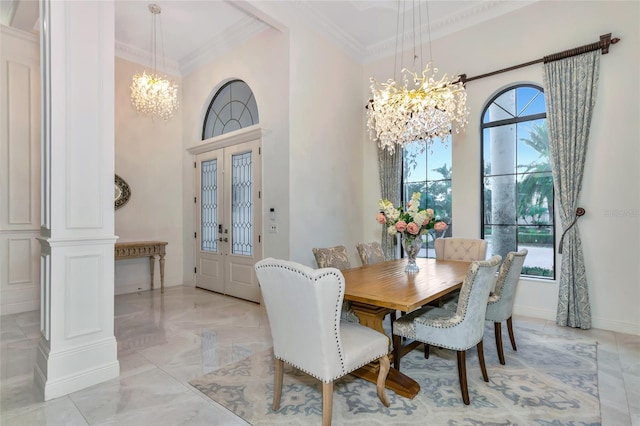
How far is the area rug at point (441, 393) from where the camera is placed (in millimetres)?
2145

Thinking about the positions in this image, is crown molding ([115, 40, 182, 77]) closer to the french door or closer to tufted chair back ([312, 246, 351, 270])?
the french door

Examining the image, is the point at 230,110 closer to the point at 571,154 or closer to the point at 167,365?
the point at 167,365

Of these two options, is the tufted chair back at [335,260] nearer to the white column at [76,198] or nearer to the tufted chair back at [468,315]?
the tufted chair back at [468,315]

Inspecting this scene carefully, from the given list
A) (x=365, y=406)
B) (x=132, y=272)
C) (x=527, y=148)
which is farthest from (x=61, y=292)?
(x=527, y=148)

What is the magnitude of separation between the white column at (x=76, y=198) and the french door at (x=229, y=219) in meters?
2.36

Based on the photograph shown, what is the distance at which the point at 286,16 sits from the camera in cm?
446

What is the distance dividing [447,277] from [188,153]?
495 cm

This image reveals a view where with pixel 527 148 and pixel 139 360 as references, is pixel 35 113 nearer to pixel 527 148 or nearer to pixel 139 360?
pixel 139 360

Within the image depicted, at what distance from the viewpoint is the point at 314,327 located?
1.89 meters

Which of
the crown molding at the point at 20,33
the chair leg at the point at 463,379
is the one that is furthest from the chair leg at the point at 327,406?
the crown molding at the point at 20,33

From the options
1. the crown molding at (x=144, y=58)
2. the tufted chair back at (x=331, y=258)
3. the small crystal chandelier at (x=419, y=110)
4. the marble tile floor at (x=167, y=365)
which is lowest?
the marble tile floor at (x=167, y=365)

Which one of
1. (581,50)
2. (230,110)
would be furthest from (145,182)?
(581,50)

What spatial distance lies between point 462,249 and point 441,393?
81.0 inches

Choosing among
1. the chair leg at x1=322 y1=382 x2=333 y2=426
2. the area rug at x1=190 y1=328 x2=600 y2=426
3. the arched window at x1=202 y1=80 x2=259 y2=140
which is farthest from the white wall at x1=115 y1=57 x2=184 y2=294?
the chair leg at x1=322 y1=382 x2=333 y2=426
